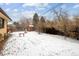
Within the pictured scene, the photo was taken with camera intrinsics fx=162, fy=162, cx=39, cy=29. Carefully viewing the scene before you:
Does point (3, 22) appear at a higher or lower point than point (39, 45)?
higher

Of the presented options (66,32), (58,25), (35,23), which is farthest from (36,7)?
(66,32)

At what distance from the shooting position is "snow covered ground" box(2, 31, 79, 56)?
1.85 metres

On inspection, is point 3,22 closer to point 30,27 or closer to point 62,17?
point 30,27

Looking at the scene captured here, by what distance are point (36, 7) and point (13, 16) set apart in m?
0.29

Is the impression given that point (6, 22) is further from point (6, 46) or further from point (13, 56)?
point (13, 56)

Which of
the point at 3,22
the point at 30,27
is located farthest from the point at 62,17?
the point at 3,22

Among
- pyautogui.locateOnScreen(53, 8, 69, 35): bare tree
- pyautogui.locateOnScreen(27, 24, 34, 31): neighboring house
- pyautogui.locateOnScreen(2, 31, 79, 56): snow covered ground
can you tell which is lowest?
pyautogui.locateOnScreen(2, 31, 79, 56): snow covered ground

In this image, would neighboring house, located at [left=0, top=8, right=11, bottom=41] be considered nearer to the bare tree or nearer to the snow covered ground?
the snow covered ground

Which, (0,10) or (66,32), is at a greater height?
(0,10)

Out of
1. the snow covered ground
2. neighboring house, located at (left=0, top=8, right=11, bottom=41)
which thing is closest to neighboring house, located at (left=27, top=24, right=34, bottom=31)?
the snow covered ground

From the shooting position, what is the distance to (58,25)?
6.25ft

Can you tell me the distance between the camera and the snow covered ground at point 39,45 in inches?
72.8

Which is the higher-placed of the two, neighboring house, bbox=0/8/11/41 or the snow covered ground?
neighboring house, bbox=0/8/11/41

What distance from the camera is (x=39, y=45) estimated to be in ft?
6.16
